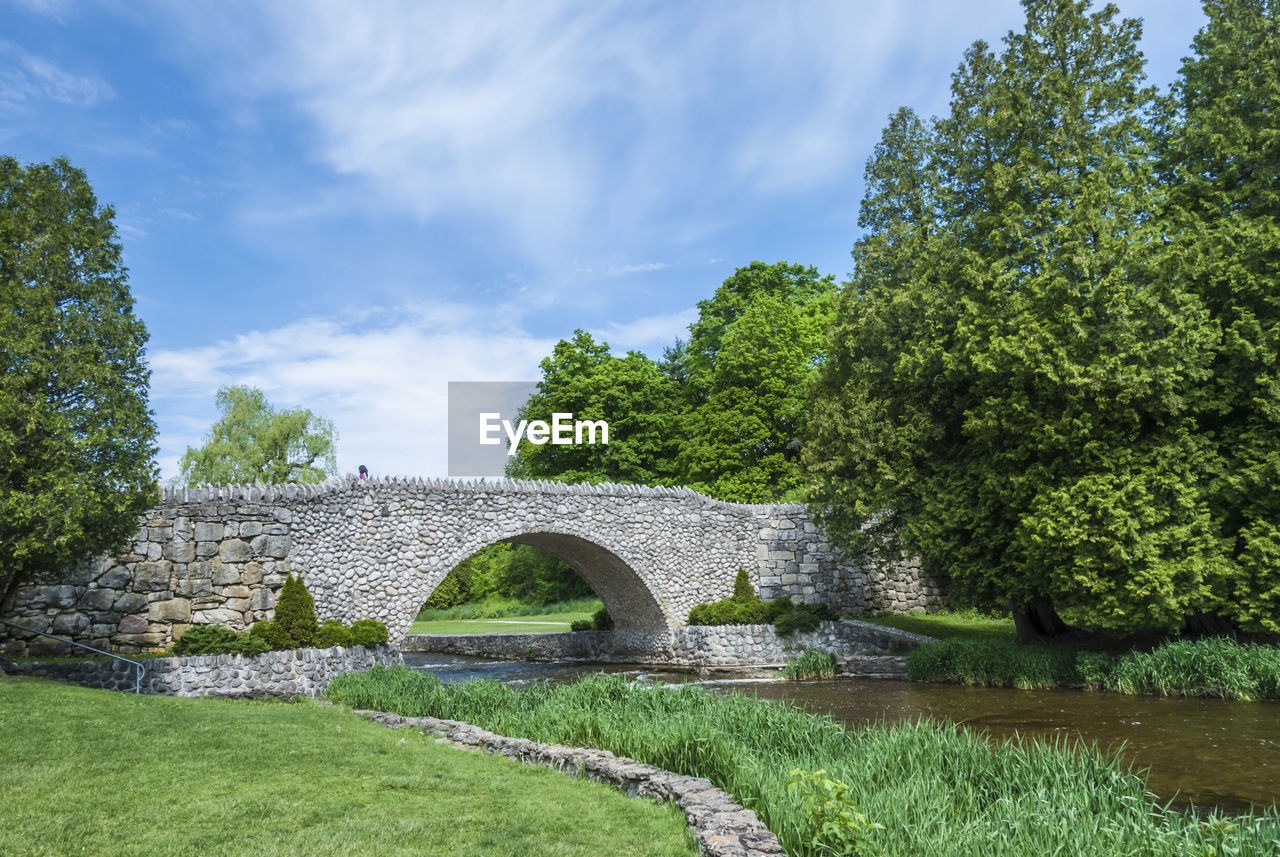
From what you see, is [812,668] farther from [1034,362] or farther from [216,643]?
[216,643]

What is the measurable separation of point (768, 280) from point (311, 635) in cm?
2340

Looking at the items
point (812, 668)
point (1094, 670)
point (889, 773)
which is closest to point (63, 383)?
point (889, 773)

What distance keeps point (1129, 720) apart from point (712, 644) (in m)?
11.6

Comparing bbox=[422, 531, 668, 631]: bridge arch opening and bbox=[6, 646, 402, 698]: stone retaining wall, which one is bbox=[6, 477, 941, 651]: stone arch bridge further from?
bbox=[6, 646, 402, 698]: stone retaining wall

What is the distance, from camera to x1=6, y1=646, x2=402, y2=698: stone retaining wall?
13391 millimetres

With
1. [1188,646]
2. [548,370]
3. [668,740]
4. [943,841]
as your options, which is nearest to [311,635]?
[668,740]

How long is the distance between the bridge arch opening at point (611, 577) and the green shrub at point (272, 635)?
5721 millimetres

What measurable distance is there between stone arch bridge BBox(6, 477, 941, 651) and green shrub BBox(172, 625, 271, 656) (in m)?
1.34

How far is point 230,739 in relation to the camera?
27.8 feet

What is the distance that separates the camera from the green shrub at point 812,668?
17891 mm

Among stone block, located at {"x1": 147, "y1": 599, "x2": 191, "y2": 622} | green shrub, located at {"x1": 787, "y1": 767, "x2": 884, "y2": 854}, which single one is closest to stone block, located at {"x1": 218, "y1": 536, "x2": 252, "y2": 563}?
stone block, located at {"x1": 147, "y1": 599, "x2": 191, "y2": 622}

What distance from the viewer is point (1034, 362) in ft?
46.3

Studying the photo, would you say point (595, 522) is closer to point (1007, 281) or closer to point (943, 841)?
point (1007, 281)

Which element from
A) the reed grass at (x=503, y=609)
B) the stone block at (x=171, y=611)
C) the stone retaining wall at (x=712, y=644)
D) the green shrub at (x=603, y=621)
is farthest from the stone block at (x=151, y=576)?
the reed grass at (x=503, y=609)
